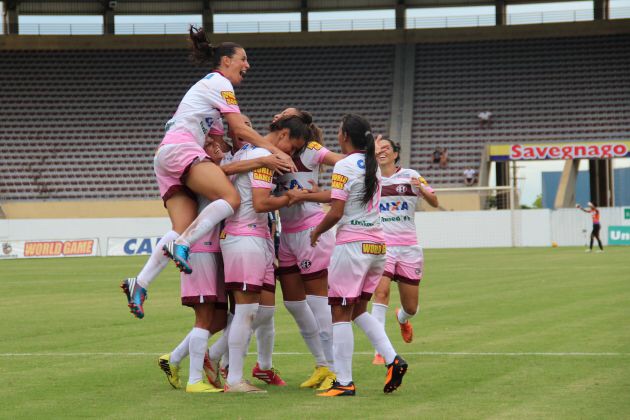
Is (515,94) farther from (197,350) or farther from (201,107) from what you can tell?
(197,350)

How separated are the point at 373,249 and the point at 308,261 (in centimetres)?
73

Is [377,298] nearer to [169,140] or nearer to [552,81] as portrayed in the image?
[169,140]

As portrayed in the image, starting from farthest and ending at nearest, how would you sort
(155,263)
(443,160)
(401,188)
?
(443,160)
(401,188)
(155,263)

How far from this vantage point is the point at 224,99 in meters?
8.41

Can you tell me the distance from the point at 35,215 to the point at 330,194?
4017 cm

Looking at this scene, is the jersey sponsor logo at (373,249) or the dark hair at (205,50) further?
the dark hair at (205,50)

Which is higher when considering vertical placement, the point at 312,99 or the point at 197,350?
the point at 312,99

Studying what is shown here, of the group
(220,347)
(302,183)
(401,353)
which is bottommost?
(401,353)

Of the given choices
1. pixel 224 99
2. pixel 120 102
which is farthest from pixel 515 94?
pixel 224 99

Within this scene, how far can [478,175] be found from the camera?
48.2m

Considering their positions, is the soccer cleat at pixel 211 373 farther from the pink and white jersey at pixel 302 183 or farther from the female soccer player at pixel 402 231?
the female soccer player at pixel 402 231

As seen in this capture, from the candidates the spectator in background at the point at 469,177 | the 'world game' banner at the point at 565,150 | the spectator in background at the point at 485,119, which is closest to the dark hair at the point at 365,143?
the spectator in background at the point at 469,177

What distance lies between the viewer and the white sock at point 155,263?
8.16 m

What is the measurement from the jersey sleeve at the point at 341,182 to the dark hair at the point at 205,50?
1471 mm
